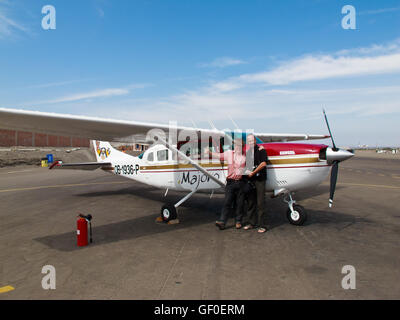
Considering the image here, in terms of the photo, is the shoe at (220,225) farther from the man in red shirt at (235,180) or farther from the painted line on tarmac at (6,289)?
the painted line on tarmac at (6,289)

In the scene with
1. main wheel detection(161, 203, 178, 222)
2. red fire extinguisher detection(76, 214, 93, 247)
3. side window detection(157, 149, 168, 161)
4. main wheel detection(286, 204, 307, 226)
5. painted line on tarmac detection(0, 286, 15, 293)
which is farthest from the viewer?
side window detection(157, 149, 168, 161)

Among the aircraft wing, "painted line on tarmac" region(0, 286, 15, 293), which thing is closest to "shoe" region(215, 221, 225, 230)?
the aircraft wing

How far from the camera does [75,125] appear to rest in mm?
5105

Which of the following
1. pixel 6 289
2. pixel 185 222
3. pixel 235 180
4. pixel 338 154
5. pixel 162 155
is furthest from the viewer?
pixel 162 155

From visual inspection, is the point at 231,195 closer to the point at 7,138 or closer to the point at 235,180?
the point at 235,180

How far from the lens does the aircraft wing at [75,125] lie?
4285 mm

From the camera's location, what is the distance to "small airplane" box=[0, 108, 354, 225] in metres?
4.97

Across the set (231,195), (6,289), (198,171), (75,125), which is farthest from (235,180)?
(6,289)

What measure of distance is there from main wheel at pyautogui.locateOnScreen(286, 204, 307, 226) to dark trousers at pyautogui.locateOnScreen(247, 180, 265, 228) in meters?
0.73

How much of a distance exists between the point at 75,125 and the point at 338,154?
5.05 m

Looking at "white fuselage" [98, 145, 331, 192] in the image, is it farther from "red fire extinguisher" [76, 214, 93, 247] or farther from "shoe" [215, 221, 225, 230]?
"red fire extinguisher" [76, 214, 93, 247]

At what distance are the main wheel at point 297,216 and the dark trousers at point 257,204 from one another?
2.39 feet
